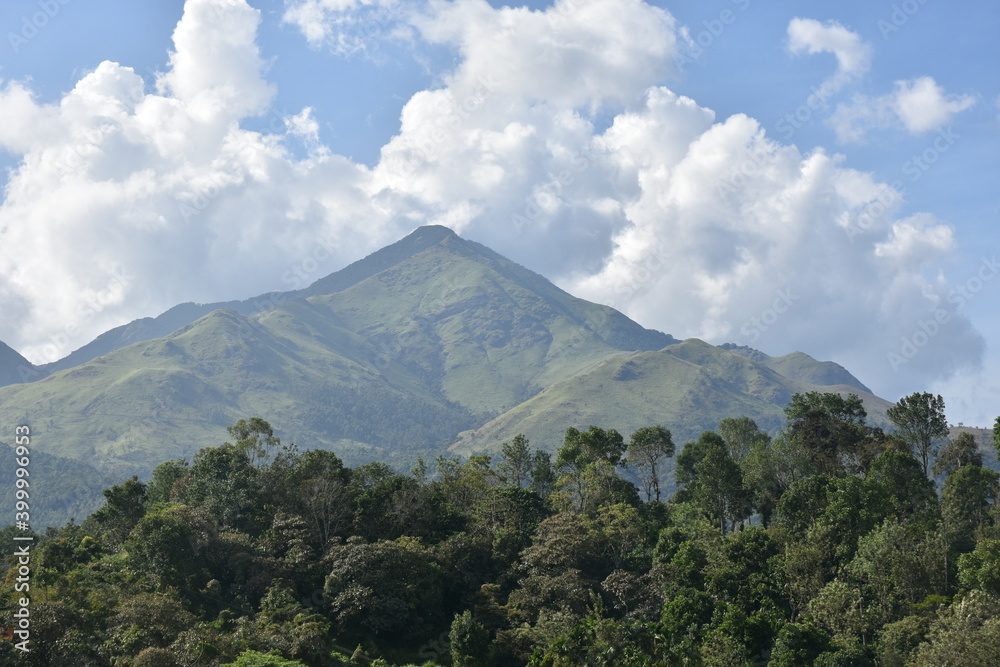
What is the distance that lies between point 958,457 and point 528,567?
54965 millimetres

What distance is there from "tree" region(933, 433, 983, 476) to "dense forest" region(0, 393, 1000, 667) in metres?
0.41

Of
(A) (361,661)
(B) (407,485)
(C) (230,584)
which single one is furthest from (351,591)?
(B) (407,485)

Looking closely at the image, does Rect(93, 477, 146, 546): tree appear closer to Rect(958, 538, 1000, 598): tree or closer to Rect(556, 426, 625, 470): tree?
Rect(556, 426, 625, 470): tree

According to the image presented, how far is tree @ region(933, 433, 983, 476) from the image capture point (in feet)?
304

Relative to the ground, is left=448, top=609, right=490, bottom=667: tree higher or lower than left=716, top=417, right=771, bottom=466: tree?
lower

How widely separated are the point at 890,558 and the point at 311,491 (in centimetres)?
5141

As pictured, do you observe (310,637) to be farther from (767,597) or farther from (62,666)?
(767,597)

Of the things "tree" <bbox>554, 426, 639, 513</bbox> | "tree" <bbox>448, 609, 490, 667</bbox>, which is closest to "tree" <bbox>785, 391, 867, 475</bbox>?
"tree" <bbox>554, 426, 639, 513</bbox>

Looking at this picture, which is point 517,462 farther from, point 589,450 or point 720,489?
point 720,489

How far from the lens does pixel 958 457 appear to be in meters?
92.9

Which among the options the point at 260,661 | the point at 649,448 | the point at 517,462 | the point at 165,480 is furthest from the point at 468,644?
the point at 517,462

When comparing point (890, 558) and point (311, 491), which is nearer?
point (890, 558)

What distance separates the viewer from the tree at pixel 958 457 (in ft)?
304

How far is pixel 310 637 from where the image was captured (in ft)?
182
